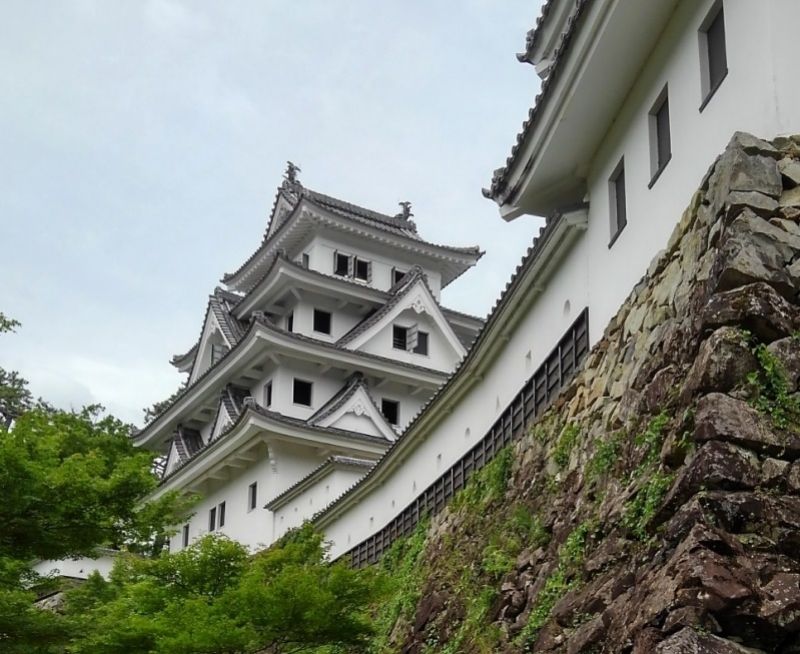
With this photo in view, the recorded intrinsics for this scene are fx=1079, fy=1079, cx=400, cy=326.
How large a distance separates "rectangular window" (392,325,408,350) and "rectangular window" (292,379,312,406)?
315 centimetres

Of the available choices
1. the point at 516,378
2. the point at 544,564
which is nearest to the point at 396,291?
the point at 516,378

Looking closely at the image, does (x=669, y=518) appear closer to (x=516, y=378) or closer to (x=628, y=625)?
(x=628, y=625)

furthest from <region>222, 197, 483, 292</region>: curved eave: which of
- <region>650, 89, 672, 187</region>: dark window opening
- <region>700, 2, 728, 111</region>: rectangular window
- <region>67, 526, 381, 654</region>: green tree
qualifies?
<region>700, 2, 728, 111</region>: rectangular window

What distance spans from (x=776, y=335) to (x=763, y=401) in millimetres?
556

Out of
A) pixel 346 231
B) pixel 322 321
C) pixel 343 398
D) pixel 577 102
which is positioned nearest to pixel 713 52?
pixel 577 102

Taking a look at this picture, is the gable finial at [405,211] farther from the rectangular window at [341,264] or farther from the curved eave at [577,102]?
the curved eave at [577,102]

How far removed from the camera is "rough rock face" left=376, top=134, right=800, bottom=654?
6.70m

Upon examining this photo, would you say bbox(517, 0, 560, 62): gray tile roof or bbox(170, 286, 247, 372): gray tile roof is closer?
bbox(517, 0, 560, 62): gray tile roof

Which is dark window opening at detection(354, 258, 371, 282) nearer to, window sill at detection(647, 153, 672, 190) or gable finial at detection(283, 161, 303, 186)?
gable finial at detection(283, 161, 303, 186)

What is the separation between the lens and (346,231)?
112ft

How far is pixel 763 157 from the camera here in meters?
8.38

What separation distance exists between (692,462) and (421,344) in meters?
25.8

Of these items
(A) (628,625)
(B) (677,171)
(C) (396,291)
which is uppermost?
(C) (396,291)

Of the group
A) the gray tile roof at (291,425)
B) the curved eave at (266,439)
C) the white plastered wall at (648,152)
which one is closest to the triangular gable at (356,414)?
the gray tile roof at (291,425)
